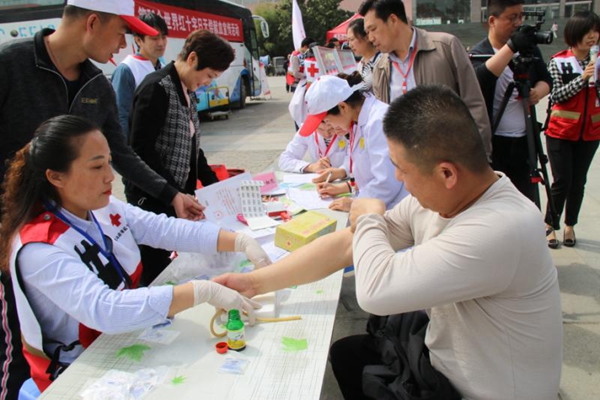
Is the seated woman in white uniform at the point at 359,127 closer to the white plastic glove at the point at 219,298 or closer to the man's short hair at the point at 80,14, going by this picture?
the man's short hair at the point at 80,14

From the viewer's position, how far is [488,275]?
40.8 inches

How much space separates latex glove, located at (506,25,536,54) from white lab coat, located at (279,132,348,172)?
1.08m

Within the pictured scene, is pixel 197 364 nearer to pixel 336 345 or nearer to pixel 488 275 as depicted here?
pixel 336 345

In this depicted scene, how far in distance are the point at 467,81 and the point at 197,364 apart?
2043mm

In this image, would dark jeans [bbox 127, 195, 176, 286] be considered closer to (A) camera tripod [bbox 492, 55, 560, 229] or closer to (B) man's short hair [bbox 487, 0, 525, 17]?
Answer: (A) camera tripod [bbox 492, 55, 560, 229]

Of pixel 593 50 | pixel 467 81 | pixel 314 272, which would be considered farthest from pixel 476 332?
pixel 593 50

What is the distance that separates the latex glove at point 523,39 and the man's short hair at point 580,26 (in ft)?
3.07

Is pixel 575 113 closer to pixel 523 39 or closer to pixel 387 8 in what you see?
pixel 523 39

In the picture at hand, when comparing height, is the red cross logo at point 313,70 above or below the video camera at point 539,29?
below

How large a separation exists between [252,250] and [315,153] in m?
1.68

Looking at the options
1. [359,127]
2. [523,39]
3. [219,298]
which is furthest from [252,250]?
[523,39]

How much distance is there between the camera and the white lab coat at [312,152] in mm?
3076

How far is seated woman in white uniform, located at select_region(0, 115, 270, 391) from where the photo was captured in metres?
1.26

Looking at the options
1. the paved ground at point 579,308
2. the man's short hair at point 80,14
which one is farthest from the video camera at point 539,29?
the man's short hair at point 80,14
